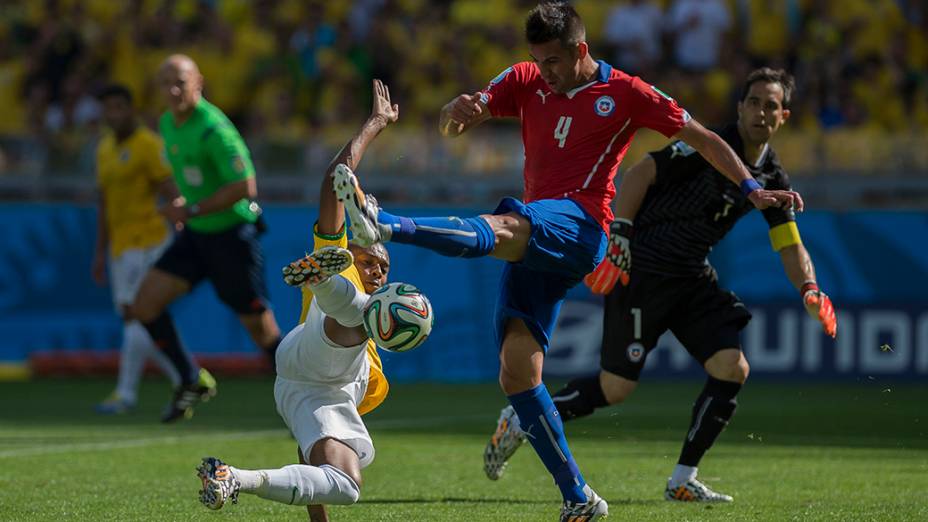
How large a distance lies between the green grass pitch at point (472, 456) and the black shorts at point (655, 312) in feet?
2.41

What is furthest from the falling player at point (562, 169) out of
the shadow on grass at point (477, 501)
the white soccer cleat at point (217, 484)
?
the white soccer cleat at point (217, 484)

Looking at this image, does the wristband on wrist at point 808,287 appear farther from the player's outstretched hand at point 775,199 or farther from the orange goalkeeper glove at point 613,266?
the orange goalkeeper glove at point 613,266

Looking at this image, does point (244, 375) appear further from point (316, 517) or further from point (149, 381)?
point (316, 517)

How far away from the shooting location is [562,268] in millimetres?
6297

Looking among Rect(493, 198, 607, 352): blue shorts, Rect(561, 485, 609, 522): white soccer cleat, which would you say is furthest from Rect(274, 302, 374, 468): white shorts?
Rect(561, 485, 609, 522): white soccer cleat

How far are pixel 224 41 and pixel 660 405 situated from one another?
8.78 meters

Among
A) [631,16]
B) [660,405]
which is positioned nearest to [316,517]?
[660,405]

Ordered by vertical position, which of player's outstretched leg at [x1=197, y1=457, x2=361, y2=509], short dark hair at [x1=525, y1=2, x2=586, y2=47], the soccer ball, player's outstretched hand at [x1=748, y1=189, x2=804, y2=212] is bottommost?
player's outstretched leg at [x1=197, y1=457, x2=361, y2=509]

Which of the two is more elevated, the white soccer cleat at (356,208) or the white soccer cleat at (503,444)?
the white soccer cleat at (356,208)

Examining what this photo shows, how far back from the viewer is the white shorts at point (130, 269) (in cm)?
1283

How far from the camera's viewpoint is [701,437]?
7.60 metres

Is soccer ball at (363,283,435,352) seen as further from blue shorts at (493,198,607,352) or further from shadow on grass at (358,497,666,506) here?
shadow on grass at (358,497,666,506)

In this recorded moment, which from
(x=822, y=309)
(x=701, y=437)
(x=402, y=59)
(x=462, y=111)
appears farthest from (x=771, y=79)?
(x=402, y=59)

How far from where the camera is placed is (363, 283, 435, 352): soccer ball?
5.22 m
